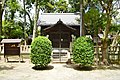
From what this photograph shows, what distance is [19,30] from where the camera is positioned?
1452 inches

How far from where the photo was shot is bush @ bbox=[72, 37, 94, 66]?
47.9 feet

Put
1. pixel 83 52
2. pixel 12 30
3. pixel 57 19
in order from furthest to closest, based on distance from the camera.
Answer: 1. pixel 12 30
2. pixel 57 19
3. pixel 83 52

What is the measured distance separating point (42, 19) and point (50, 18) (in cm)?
107

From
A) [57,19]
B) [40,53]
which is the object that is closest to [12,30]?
[57,19]

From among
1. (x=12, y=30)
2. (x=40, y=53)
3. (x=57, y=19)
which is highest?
(x=57, y=19)

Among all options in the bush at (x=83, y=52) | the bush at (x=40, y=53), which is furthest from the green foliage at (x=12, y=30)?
the bush at (x=83, y=52)

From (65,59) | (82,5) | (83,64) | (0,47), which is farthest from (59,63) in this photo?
(0,47)

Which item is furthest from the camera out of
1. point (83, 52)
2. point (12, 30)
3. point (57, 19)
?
point (12, 30)

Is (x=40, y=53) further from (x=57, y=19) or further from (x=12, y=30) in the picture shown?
(x=12, y=30)

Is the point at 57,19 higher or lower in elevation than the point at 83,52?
higher

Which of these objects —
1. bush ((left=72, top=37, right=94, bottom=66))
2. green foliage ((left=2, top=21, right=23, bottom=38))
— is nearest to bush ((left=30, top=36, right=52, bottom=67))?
bush ((left=72, top=37, right=94, bottom=66))

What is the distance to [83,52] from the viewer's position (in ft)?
48.1

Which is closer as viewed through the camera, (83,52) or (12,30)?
(83,52)

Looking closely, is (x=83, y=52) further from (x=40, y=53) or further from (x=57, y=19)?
(x=57, y=19)
